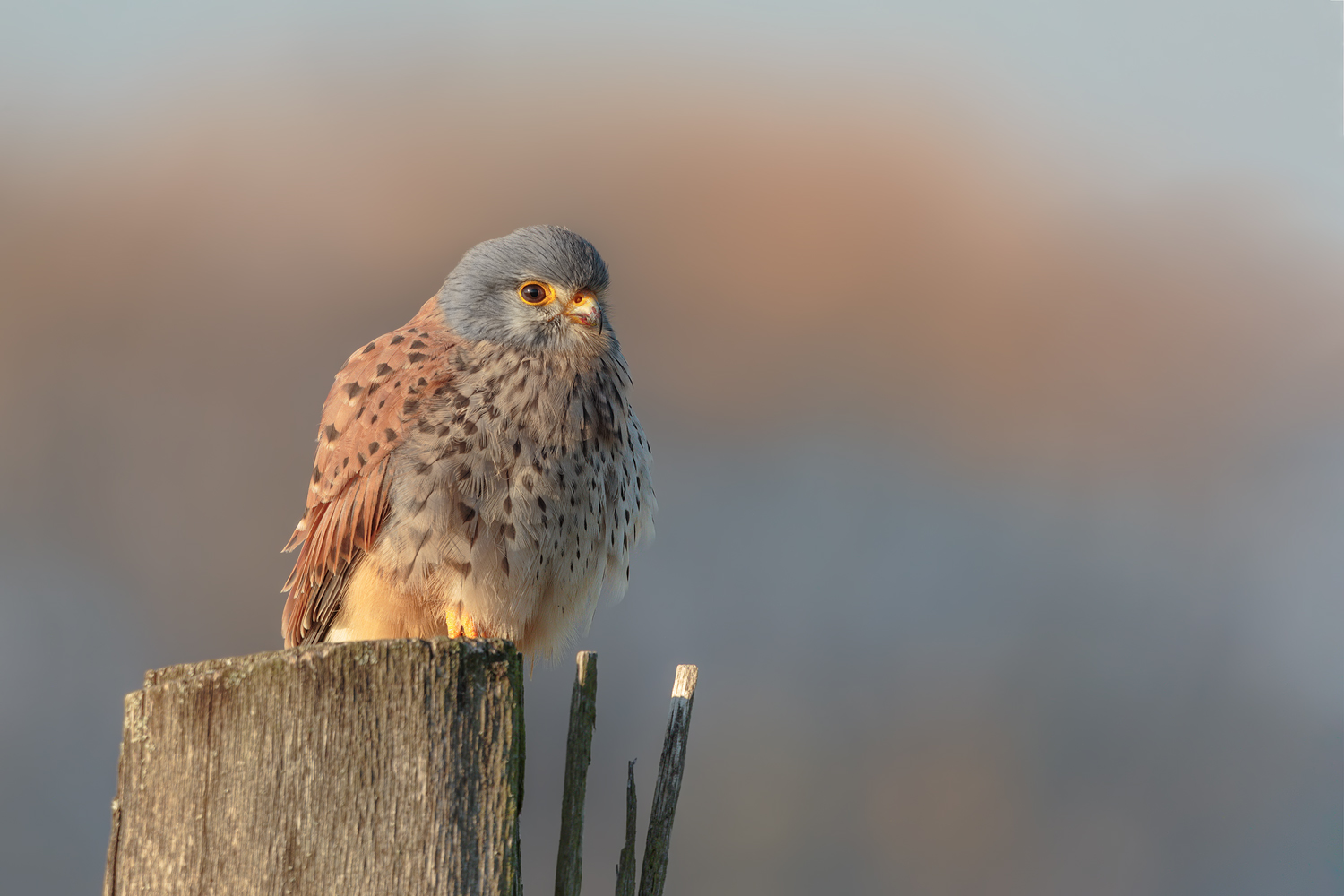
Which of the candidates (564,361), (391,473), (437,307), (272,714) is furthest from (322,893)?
(437,307)

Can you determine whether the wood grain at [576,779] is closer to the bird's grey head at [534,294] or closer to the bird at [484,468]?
the bird at [484,468]

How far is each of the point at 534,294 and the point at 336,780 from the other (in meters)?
2.13

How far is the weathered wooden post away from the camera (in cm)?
165

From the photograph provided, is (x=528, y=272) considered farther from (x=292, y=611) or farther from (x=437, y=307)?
(x=292, y=611)

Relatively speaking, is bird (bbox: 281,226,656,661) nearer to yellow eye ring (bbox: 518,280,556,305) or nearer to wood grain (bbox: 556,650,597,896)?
yellow eye ring (bbox: 518,280,556,305)

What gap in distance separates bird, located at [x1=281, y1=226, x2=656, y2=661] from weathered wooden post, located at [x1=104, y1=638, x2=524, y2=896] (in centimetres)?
155

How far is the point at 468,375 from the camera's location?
3391 millimetres

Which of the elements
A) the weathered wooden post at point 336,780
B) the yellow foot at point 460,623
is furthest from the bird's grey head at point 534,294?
the weathered wooden post at point 336,780

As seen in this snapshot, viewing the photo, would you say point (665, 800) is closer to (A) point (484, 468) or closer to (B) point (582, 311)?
(A) point (484, 468)

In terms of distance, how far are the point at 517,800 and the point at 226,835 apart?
42 cm

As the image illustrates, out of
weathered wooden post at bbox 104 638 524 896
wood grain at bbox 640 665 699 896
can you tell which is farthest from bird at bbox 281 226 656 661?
weathered wooden post at bbox 104 638 524 896

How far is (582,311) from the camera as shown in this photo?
3.54 metres

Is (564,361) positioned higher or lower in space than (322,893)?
higher

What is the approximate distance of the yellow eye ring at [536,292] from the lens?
11.6 ft
